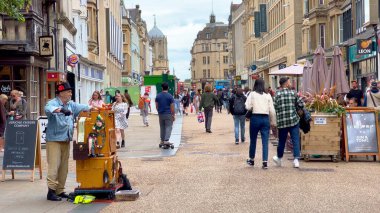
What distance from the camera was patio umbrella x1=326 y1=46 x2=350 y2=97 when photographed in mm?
18266

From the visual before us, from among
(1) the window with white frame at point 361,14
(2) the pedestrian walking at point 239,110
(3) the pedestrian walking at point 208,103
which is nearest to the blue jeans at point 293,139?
(2) the pedestrian walking at point 239,110

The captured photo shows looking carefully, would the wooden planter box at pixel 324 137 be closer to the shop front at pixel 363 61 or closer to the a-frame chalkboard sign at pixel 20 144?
the a-frame chalkboard sign at pixel 20 144

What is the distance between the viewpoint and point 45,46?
90.3ft

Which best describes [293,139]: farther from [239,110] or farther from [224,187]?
[239,110]

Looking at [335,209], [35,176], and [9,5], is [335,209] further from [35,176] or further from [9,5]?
[9,5]

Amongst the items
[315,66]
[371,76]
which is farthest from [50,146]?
[371,76]

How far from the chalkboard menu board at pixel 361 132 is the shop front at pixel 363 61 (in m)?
16.9

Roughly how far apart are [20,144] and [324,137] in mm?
6224

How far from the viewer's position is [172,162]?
14969 mm

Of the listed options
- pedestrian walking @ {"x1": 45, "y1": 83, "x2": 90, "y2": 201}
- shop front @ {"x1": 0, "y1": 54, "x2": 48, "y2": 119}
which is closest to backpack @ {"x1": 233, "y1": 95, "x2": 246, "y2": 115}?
shop front @ {"x1": 0, "y1": 54, "x2": 48, "y2": 119}

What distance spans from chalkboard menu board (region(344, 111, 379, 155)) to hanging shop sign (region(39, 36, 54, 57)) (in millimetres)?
15625

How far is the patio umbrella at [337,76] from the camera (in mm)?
18266

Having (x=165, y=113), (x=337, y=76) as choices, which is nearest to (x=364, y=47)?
(x=337, y=76)

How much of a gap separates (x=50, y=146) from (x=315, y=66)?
35.2 feet
